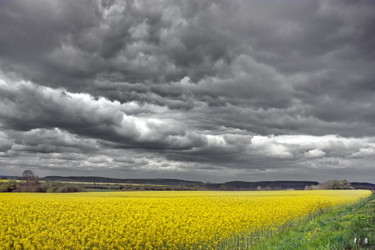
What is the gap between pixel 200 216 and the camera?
66.2 feet

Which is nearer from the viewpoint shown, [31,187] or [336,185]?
[31,187]

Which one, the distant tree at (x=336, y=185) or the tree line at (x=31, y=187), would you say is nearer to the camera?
the tree line at (x=31, y=187)

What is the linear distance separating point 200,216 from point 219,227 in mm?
2706

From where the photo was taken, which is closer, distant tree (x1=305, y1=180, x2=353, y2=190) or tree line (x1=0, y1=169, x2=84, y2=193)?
tree line (x1=0, y1=169, x2=84, y2=193)

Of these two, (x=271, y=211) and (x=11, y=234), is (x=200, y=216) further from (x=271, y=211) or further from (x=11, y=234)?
(x=11, y=234)

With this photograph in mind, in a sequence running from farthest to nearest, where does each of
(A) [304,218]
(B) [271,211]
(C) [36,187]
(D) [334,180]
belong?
1. (D) [334,180]
2. (C) [36,187]
3. (A) [304,218]
4. (B) [271,211]

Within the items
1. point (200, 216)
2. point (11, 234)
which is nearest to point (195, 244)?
point (200, 216)

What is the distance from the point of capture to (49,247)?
12.3 metres

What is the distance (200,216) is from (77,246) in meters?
9.32

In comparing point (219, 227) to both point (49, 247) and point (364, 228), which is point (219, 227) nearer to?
point (364, 228)

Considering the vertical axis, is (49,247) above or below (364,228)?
below

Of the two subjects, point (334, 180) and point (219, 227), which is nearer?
point (219, 227)

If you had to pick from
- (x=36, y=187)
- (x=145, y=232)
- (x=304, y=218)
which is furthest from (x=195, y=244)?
(x=36, y=187)

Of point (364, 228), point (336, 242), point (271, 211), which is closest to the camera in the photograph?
point (336, 242)
